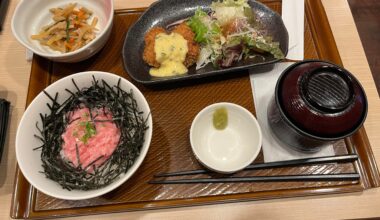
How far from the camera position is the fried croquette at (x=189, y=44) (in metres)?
1.57

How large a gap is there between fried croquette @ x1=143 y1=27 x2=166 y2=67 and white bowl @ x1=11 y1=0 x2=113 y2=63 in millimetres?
188

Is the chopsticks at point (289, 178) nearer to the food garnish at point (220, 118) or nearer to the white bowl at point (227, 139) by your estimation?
the white bowl at point (227, 139)

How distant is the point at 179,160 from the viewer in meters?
1.37

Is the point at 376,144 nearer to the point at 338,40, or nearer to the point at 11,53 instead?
the point at 338,40

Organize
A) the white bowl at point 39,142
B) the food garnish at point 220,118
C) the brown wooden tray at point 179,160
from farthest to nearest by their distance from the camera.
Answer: the food garnish at point 220,118
the brown wooden tray at point 179,160
the white bowl at point 39,142

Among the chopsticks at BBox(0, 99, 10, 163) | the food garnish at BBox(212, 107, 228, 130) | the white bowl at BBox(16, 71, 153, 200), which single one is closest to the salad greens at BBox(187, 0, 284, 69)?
the food garnish at BBox(212, 107, 228, 130)

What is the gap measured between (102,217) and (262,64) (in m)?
0.97

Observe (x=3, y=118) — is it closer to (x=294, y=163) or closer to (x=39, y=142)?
(x=39, y=142)

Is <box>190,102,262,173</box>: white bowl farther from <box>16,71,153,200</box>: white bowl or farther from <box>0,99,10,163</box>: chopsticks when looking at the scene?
<box>0,99,10,163</box>: chopsticks

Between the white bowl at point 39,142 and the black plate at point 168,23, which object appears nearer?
the white bowl at point 39,142

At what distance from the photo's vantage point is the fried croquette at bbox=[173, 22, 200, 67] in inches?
62.0

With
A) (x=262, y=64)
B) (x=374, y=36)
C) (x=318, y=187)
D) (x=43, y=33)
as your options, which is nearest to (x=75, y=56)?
(x=43, y=33)

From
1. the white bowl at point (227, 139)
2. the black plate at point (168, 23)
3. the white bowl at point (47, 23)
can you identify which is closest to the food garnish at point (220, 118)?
the white bowl at point (227, 139)

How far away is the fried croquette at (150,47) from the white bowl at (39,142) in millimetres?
312
